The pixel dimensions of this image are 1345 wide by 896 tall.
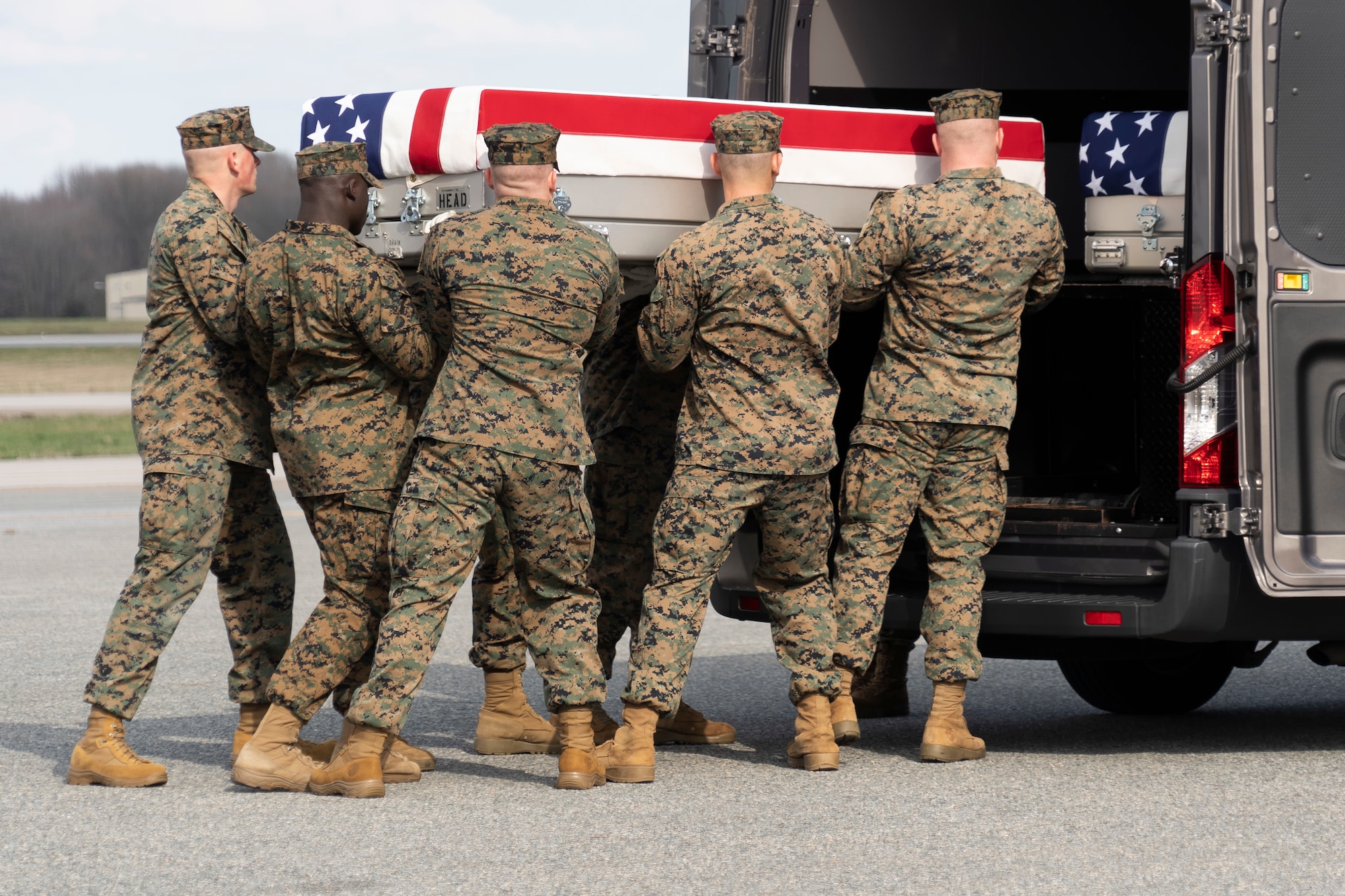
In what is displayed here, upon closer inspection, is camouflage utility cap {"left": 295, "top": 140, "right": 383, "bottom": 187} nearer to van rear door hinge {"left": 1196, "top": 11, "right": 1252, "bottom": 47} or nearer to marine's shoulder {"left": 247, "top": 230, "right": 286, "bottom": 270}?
marine's shoulder {"left": 247, "top": 230, "right": 286, "bottom": 270}

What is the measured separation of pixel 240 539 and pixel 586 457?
1.13m

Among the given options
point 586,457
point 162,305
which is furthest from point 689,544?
point 162,305

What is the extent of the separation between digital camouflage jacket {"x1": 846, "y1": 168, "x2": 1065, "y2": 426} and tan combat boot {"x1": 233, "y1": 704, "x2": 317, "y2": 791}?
1.91 metres

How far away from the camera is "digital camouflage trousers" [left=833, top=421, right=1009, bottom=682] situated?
17.2ft

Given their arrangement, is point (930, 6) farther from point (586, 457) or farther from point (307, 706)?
point (307, 706)

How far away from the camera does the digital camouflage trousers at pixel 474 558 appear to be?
4.77 m

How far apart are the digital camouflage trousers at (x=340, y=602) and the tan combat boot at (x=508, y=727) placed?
624mm

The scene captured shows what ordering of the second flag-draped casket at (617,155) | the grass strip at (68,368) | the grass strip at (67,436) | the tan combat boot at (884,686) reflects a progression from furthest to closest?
1. the grass strip at (68,368)
2. the grass strip at (67,436)
3. the tan combat boot at (884,686)
4. the second flag-draped casket at (617,155)

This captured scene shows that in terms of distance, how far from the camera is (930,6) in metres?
6.79

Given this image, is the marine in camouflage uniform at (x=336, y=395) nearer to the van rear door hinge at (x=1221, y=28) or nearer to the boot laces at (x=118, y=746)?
the boot laces at (x=118, y=746)

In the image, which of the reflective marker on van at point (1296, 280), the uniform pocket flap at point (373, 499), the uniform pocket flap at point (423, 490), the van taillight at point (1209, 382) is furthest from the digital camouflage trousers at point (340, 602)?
the reflective marker on van at point (1296, 280)

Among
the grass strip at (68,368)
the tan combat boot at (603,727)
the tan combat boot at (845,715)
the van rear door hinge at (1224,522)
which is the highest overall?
the grass strip at (68,368)

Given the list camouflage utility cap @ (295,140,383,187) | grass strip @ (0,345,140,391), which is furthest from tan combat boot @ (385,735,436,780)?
grass strip @ (0,345,140,391)

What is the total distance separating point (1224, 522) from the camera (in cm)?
479
